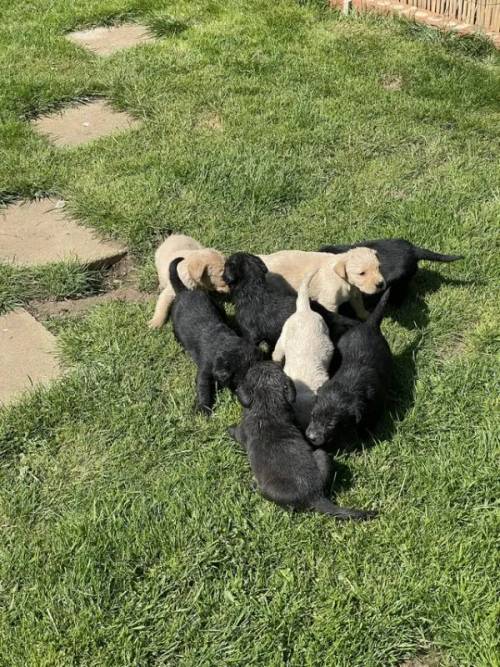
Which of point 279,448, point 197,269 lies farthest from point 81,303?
point 279,448

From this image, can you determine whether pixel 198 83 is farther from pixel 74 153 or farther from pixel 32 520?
pixel 32 520

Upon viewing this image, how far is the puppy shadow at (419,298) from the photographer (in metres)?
4.84

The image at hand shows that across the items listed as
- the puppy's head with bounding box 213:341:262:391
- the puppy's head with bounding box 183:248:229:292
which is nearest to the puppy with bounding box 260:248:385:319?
the puppy's head with bounding box 183:248:229:292

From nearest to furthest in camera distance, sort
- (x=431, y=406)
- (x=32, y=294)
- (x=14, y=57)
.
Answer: (x=431, y=406) → (x=32, y=294) → (x=14, y=57)

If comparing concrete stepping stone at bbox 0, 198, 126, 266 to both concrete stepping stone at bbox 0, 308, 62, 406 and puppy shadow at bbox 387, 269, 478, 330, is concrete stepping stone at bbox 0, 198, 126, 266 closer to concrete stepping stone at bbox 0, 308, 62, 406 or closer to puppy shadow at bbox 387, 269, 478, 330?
concrete stepping stone at bbox 0, 308, 62, 406

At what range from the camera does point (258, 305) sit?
4586mm

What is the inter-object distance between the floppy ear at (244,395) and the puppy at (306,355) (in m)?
0.30

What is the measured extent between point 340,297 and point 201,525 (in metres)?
1.91

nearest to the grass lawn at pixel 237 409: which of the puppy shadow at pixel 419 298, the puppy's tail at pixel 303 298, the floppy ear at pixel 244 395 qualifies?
the puppy shadow at pixel 419 298

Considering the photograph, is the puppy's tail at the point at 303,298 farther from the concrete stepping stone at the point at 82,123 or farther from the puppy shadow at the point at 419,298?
the concrete stepping stone at the point at 82,123

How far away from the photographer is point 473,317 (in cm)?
486

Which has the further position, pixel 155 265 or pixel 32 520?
pixel 155 265

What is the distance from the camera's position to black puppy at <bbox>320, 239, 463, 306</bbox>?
15.8 ft

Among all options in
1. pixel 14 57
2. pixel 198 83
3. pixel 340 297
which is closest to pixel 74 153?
pixel 198 83
